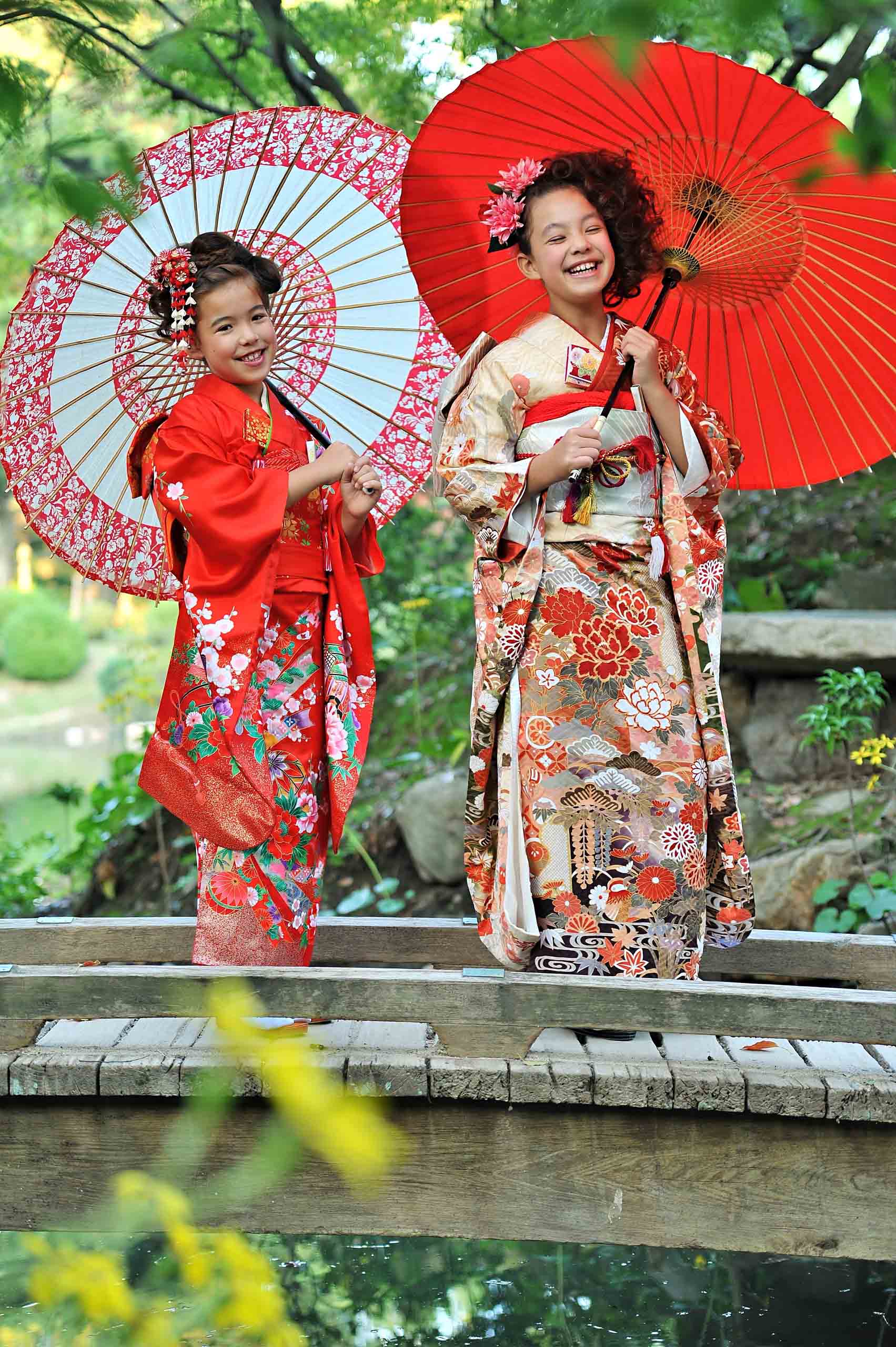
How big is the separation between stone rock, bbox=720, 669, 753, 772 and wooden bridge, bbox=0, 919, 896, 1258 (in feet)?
10.0

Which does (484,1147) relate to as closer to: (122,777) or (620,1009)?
(620,1009)

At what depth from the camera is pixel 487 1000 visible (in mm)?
2648

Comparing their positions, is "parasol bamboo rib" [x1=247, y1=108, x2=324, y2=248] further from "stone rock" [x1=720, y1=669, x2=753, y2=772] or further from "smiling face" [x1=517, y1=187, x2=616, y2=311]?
"stone rock" [x1=720, y1=669, x2=753, y2=772]

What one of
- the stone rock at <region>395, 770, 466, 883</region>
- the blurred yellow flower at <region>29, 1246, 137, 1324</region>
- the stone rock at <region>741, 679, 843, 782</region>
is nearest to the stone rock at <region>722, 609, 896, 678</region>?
the stone rock at <region>741, 679, 843, 782</region>

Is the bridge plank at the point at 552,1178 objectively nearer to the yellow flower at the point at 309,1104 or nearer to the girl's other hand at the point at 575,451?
the girl's other hand at the point at 575,451

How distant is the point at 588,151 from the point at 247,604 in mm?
1232

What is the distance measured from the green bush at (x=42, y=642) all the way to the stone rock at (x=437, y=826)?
44.8ft

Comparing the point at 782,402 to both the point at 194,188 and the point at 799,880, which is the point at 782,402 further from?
the point at 799,880

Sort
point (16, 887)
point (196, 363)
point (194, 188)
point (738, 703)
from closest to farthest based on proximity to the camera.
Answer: point (194, 188) < point (196, 363) < point (738, 703) < point (16, 887)

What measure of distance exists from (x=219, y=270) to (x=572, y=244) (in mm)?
785

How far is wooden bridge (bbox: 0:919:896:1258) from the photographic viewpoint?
8.50 feet

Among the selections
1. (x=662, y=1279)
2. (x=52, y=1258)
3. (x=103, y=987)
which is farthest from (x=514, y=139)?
(x=662, y=1279)

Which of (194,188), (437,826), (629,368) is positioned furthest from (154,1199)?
(437,826)

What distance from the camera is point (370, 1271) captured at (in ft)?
12.1
